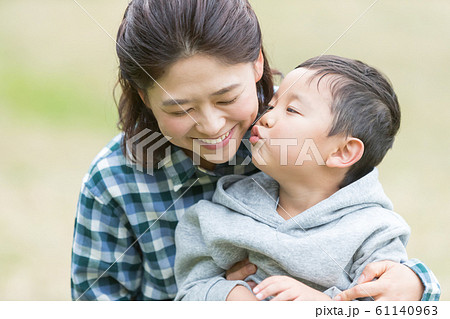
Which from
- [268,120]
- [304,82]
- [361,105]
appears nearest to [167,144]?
[268,120]

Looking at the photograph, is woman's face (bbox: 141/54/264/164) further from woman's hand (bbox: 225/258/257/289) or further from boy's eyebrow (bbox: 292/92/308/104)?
woman's hand (bbox: 225/258/257/289)

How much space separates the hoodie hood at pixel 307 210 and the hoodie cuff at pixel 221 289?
0.17 meters

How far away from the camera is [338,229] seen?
1.45 meters

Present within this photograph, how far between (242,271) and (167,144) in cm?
43

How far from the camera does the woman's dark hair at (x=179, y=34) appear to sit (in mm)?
1378

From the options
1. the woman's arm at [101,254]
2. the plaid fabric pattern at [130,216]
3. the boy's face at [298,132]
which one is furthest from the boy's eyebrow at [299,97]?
the woman's arm at [101,254]

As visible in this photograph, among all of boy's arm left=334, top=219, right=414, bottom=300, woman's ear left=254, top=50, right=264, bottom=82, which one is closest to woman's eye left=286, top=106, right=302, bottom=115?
woman's ear left=254, top=50, right=264, bottom=82

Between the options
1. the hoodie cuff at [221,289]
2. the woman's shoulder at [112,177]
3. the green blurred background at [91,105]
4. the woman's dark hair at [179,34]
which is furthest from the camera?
the green blurred background at [91,105]

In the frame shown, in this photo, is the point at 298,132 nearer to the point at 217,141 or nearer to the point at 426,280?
the point at 217,141

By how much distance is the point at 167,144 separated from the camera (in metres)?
1.73

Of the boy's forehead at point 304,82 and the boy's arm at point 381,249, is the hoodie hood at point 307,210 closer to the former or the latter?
the boy's arm at point 381,249

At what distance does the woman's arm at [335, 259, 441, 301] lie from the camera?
4.54ft

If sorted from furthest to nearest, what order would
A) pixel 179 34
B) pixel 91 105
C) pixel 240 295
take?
pixel 91 105 → pixel 240 295 → pixel 179 34
